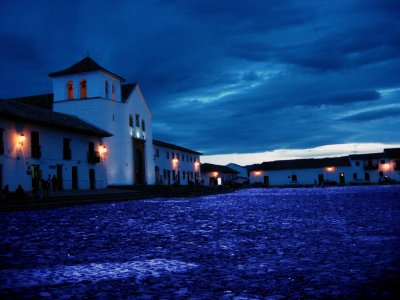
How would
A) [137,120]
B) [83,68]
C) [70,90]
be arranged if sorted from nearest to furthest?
[83,68] < [70,90] < [137,120]

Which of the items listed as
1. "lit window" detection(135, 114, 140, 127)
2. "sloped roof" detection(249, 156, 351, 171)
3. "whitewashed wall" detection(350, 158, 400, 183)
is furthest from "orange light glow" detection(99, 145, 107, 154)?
"whitewashed wall" detection(350, 158, 400, 183)

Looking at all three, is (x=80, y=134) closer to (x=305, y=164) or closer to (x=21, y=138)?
(x=21, y=138)

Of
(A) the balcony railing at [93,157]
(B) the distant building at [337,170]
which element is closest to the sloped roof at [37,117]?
(A) the balcony railing at [93,157]

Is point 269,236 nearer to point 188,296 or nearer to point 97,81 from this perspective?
point 188,296

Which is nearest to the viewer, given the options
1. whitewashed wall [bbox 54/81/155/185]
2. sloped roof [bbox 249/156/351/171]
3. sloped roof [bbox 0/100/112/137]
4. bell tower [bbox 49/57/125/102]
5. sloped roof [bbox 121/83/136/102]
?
sloped roof [bbox 0/100/112/137]

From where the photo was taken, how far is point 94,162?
3762 centimetres

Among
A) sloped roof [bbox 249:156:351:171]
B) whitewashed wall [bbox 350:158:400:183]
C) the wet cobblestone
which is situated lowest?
the wet cobblestone

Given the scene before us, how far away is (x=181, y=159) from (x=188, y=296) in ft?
215

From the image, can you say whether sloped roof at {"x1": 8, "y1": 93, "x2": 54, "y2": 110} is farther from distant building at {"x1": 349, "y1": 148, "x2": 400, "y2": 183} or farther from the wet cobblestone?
distant building at {"x1": 349, "y1": 148, "x2": 400, "y2": 183}

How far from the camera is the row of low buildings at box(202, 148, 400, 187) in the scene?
285 ft

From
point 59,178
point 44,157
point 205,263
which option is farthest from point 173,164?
point 205,263

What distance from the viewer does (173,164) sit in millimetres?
64875

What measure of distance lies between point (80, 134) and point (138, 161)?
11.8 meters

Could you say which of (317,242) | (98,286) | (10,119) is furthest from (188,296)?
(10,119)
